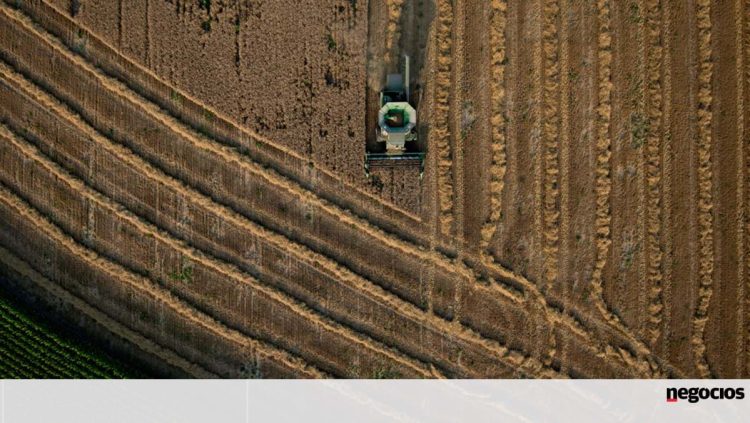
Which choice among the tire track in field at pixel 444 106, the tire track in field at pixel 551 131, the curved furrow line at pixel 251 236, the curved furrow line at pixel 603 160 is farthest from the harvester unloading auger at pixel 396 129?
the curved furrow line at pixel 603 160

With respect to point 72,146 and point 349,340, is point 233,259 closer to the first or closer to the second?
point 349,340

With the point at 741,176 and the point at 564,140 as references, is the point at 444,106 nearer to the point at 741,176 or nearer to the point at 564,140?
the point at 564,140

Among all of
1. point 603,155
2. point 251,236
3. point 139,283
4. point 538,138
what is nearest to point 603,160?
point 603,155

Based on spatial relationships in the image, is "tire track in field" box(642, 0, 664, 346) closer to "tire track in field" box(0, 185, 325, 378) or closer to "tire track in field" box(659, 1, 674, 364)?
"tire track in field" box(659, 1, 674, 364)
